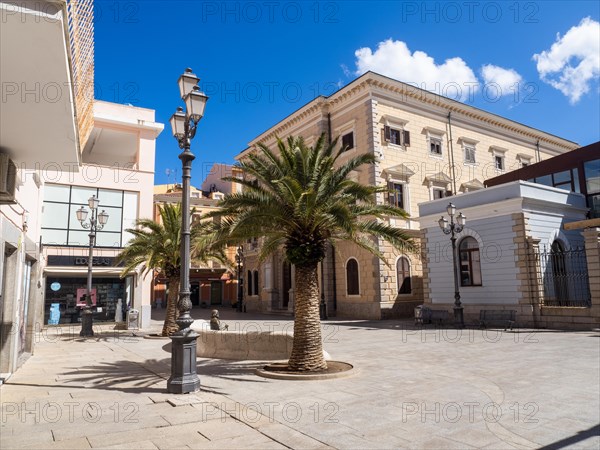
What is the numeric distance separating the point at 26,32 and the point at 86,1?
770mm

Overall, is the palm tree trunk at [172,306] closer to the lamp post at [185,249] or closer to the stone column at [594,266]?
the lamp post at [185,249]

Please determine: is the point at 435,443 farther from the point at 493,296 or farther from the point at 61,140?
the point at 493,296

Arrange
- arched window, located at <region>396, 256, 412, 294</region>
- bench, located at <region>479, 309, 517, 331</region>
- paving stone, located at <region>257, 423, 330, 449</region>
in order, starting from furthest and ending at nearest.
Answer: arched window, located at <region>396, 256, 412, 294</region> < bench, located at <region>479, 309, 517, 331</region> < paving stone, located at <region>257, 423, 330, 449</region>

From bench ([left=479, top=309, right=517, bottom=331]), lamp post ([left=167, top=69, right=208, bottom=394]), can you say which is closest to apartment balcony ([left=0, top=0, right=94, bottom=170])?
lamp post ([left=167, top=69, right=208, bottom=394])

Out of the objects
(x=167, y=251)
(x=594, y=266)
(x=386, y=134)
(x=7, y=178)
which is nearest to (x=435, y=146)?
(x=386, y=134)

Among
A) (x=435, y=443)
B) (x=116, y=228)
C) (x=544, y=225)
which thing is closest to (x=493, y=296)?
(x=544, y=225)

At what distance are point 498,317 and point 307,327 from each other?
11.9 meters

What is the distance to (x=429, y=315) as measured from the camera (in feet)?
69.2

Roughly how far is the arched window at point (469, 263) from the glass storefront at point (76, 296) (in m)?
17.6

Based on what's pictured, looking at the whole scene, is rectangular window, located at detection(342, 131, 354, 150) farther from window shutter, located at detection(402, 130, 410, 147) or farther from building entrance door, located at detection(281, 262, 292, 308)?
building entrance door, located at detection(281, 262, 292, 308)

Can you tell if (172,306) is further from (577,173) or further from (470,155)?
(470,155)

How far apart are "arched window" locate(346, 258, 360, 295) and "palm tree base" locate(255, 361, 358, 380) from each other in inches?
633

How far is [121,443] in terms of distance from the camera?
5.44m

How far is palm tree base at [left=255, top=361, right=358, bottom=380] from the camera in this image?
9.29 meters
